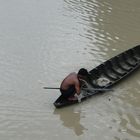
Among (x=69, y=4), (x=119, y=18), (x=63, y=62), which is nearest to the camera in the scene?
(x=63, y=62)

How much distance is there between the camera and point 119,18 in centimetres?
2088

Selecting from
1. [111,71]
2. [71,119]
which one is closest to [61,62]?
[111,71]

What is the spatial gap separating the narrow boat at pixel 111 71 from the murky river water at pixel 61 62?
9.8 inches

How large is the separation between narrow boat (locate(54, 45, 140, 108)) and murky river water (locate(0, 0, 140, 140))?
25 centimetres

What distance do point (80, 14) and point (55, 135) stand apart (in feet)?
37.0

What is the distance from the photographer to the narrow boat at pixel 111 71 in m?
Result: 12.9

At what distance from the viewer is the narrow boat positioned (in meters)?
12.9

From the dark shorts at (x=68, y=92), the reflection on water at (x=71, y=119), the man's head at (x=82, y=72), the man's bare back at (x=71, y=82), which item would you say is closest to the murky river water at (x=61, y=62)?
the reflection on water at (x=71, y=119)

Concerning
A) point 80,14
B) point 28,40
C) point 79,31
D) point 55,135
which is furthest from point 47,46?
point 55,135

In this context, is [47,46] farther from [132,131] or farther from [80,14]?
[132,131]

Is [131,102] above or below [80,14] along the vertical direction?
above

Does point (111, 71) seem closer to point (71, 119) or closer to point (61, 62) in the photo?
point (61, 62)

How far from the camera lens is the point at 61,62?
604 inches

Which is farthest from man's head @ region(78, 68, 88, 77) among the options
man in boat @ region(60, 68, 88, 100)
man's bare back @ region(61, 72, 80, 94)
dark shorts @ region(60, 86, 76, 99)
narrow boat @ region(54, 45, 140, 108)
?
narrow boat @ region(54, 45, 140, 108)
